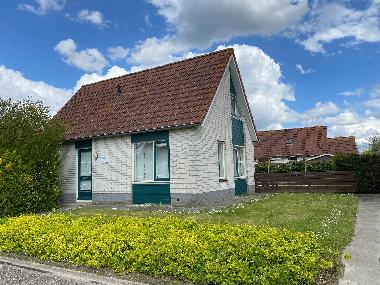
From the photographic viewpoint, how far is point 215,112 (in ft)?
60.9

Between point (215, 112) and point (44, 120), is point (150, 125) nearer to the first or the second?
point (215, 112)

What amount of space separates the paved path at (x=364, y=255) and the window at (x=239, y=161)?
32.5 feet

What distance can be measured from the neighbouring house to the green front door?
101 ft

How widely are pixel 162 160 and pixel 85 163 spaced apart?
509cm

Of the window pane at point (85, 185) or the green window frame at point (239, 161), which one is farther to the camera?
the green window frame at point (239, 161)

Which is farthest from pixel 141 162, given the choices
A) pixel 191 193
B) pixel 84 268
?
pixel 84 268

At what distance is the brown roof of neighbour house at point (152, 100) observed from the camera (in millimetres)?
17328

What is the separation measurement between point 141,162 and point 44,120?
4782 mm

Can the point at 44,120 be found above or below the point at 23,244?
above

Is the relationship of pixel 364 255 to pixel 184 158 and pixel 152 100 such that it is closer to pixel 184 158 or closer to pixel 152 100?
pixel 184 158

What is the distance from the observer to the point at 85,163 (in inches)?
797

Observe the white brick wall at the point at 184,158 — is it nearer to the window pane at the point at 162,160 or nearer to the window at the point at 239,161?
the window pane at the point at 162,160

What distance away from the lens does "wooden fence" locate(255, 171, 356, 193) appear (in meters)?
23.0

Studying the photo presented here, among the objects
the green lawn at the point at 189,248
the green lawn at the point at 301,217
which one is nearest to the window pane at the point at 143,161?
the green lawn at the point at 301,217
